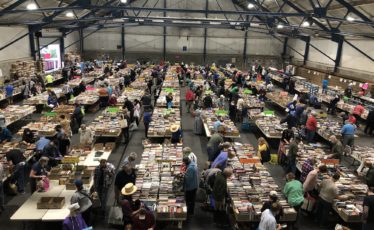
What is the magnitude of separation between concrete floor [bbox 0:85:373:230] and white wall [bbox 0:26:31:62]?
26.3 feet

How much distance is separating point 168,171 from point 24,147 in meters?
5.21

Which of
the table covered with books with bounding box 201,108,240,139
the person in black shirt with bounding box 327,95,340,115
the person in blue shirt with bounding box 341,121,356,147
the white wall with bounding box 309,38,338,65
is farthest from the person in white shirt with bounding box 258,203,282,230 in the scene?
the white wall with bounding box 309,38,338,65

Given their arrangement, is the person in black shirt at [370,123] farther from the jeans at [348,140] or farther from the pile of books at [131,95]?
the pile of books at [131,95]

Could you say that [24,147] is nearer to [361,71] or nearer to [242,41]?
[361,71]

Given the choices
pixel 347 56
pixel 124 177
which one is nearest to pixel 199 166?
pixel 124 177

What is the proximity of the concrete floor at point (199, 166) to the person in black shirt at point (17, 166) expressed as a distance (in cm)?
34

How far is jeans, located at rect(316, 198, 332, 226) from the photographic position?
792cm

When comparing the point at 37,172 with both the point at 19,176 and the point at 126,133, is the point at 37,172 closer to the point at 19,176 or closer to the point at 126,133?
the point at 19,176

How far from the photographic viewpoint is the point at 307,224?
823cm

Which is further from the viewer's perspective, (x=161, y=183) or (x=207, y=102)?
(x=207, y=102)

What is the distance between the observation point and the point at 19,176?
29.9 ft

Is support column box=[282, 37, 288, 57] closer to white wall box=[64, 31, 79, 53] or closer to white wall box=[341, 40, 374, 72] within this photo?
white wall box=[341, 40, 374, 72]

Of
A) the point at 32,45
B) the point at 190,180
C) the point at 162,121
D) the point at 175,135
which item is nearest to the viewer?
the point at 190,180

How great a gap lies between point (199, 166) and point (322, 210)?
4.67 metres
